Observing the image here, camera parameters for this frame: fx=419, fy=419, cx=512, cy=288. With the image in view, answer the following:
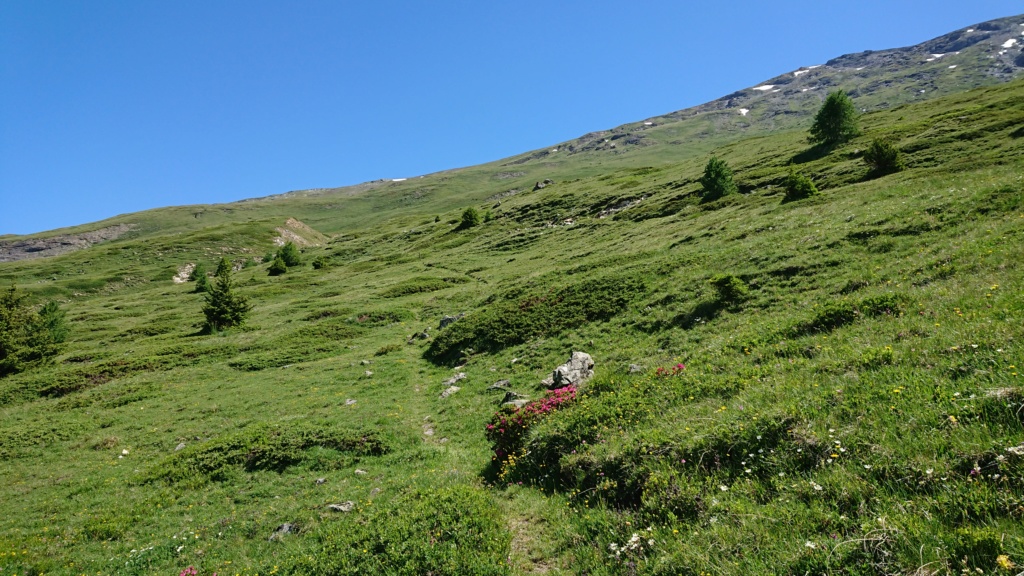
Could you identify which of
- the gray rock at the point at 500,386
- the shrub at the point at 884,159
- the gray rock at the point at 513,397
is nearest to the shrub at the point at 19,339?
the gray rock at the point at 500,386

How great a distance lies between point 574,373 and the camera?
1728 centimetres

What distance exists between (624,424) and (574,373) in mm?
6026

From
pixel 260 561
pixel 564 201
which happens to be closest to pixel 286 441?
pixel 260 561

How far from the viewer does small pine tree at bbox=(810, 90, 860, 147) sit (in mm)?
67375

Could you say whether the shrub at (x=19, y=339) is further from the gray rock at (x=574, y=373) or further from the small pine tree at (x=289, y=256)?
the small pine tree at (x=289, y=256)

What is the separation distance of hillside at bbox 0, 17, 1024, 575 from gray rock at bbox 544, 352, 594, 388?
167 cm

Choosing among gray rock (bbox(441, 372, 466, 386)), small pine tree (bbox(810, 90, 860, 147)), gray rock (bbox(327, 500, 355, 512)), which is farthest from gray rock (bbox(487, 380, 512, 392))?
small pine tree (bbox(810, 90, 860, 147))

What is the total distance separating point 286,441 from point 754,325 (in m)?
19.6

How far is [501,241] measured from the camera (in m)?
78.8

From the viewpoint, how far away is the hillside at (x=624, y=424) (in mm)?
6402

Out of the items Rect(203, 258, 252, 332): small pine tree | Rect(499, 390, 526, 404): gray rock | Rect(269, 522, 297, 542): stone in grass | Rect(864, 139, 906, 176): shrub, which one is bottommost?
Rect(499, 390, 526, 404): gray rock

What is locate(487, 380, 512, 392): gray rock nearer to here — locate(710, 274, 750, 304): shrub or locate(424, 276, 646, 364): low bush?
locate(424, 276, 646, 364): low bush

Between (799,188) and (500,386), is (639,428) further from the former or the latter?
(799,188)

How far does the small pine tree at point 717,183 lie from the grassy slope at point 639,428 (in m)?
20.5
